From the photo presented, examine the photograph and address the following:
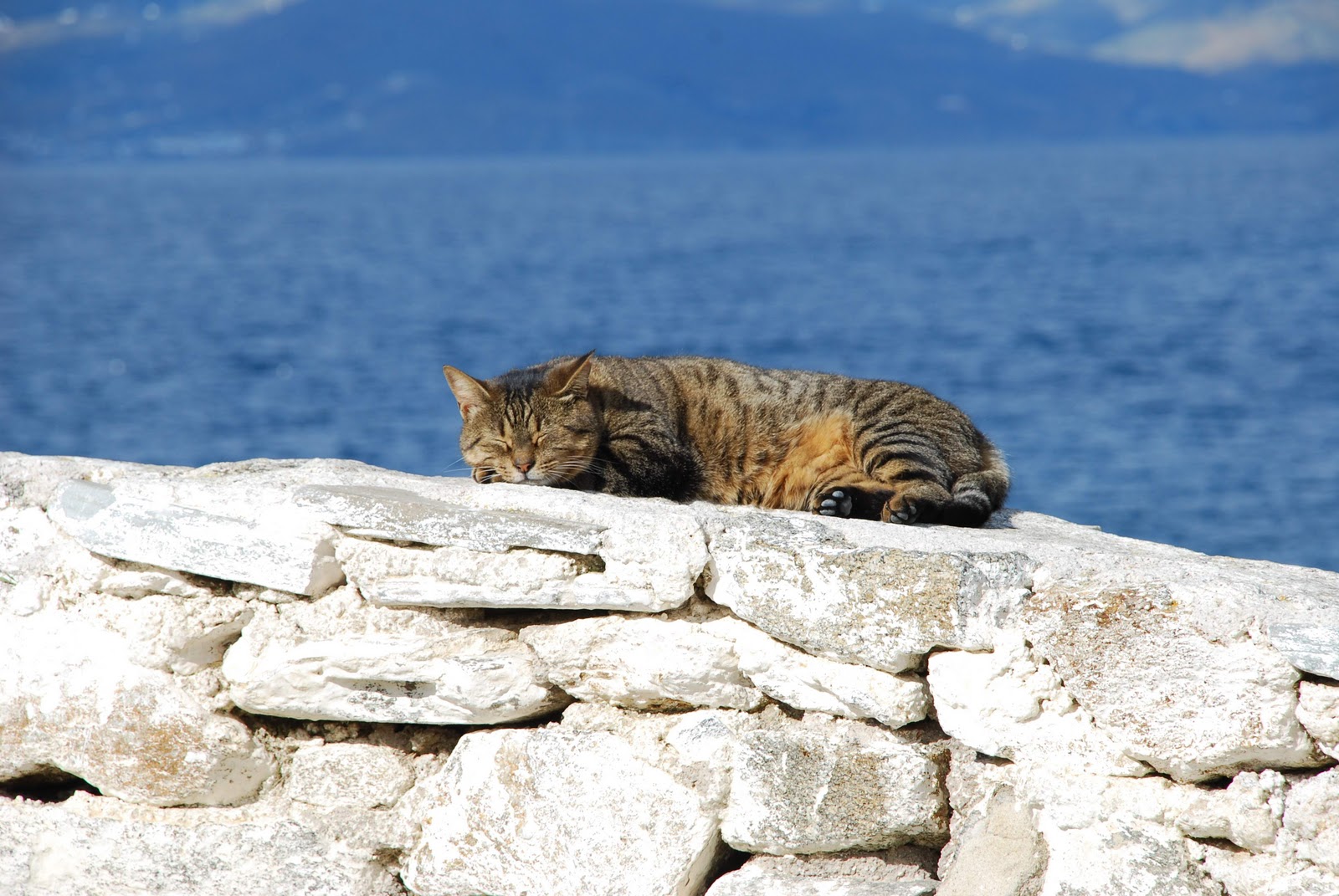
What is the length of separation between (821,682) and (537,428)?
5.77 ft

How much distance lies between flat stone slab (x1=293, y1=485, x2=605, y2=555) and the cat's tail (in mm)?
1234

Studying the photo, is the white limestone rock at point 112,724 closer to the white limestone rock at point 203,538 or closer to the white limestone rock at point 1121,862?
the white limestone rock at point 203,538

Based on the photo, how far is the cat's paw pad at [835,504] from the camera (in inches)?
150

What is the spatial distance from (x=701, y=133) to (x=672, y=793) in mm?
183736

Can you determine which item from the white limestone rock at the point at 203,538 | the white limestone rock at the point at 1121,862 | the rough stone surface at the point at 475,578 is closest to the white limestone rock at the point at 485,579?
the rough stone surface at the point at 475,578

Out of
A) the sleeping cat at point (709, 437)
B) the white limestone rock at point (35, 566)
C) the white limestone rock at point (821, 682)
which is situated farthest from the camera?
the sleeping cat at point (709, 437)

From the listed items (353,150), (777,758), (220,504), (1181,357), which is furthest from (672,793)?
(353,150)

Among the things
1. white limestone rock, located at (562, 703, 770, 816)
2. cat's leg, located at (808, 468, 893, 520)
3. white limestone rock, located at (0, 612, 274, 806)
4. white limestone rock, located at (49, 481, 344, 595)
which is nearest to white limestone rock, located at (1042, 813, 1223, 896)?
white limestone rock, located at (562, 703, 770, 816)

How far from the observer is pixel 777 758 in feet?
9.56

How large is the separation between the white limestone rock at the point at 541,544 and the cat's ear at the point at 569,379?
3.74ft

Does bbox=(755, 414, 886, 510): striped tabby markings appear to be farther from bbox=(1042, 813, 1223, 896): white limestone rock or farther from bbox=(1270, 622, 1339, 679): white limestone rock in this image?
bbox=(1270, 622, 1339, 679): white limestone rock

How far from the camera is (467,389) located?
14.7 feet

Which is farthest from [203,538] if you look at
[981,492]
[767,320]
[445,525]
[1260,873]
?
[767,320]

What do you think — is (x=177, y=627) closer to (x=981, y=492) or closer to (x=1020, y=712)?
(x=1020, y=712)
